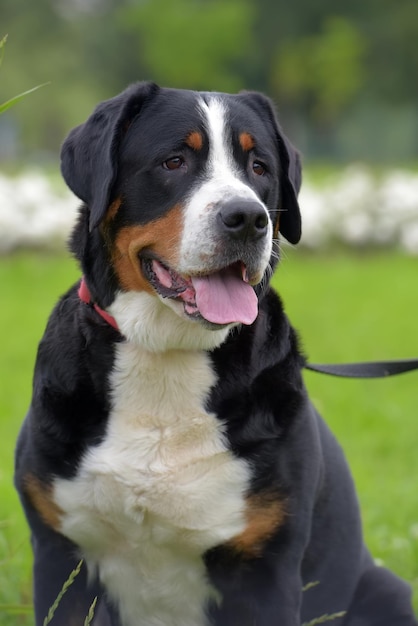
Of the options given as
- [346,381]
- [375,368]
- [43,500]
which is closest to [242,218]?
[43,500]

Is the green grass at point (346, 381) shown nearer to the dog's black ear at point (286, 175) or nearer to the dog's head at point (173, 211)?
the dog's black ear at point (286, 175)

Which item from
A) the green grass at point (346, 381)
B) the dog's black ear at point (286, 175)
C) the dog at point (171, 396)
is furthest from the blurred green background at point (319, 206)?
the dog at point (171, 396)

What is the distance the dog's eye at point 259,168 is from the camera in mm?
3271

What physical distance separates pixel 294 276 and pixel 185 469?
8.77 meters

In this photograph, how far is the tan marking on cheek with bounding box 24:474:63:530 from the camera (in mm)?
3111

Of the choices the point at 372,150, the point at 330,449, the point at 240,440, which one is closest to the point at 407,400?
the point at 330,449

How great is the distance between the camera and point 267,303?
340 cm

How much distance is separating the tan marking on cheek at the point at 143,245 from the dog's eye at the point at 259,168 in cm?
34

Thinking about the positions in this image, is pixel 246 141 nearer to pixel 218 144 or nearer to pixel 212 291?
pixel 218 144

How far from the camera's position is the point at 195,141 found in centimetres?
315

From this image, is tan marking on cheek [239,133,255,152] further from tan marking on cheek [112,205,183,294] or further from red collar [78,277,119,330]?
red collar [78,277,119,330]

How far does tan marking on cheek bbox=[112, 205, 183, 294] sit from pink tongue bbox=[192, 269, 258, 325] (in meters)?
0.12

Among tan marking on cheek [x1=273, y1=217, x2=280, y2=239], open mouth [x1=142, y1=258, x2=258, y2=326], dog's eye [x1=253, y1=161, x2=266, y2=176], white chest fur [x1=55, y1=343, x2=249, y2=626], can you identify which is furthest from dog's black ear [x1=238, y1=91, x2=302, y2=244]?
white chest fur [x1=55, y1=343, x2=249, y2=626]

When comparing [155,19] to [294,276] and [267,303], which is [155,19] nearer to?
[294,276]
